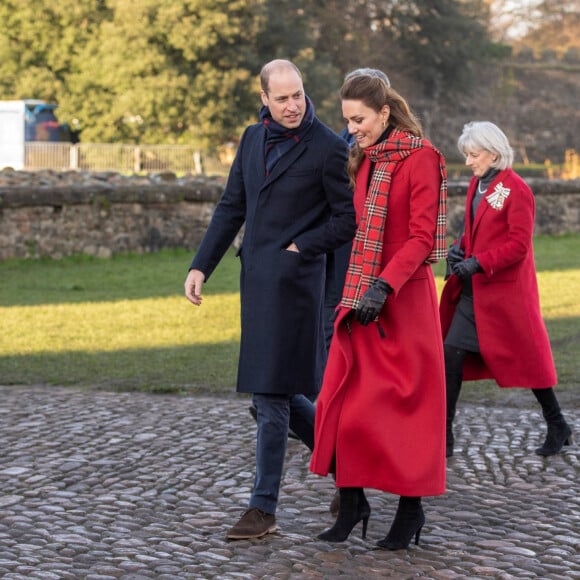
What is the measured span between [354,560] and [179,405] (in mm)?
3462

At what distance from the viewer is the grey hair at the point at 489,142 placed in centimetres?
604

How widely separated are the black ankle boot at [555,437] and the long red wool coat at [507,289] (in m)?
0.23

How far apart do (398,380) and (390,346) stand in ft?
0.40

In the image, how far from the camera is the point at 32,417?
706 cm

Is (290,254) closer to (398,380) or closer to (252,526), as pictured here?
(398,380)

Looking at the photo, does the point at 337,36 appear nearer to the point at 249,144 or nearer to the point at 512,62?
the point at 512,62

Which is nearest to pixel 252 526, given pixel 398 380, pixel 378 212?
pixel 398 380

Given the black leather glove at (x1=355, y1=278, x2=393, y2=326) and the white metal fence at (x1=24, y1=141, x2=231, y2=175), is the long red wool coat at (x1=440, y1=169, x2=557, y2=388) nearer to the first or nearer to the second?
the black leather glove at (x1=355, y1=278, x2=393, y2=326)

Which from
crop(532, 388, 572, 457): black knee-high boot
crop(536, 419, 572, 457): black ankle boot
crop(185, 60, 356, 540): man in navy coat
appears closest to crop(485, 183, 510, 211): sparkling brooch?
crop(532, 388, 572, 457): black knee-high boot

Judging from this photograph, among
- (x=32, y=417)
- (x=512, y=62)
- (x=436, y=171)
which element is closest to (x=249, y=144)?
(x=436, y=171)

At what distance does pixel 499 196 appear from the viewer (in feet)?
19.9

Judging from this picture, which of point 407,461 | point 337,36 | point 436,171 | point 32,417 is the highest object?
point 337,36

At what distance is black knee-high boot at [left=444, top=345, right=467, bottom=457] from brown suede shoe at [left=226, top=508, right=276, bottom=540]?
1739 millimetres

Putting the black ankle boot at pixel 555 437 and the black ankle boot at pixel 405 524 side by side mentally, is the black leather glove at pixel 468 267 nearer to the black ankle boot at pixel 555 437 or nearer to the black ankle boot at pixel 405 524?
the black ankle boot at pixel 555 437
